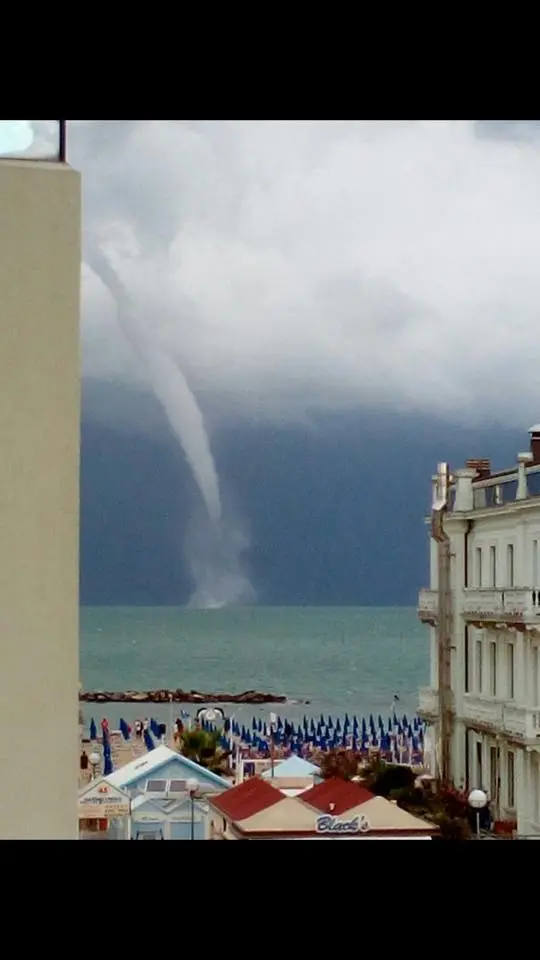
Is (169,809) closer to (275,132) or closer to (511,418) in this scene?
(511,418)

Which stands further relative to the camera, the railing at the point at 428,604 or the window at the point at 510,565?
the railing at the point at 428,604

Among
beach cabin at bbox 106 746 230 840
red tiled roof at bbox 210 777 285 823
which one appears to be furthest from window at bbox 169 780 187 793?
red tiled roof at bbox 210 777 285 823

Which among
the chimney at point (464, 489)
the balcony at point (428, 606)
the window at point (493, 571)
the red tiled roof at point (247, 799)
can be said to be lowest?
the red tiled roof at point (247, 799)

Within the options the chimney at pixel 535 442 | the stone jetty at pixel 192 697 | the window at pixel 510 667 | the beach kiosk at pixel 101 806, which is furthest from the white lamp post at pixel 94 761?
the chimney at pixel 535 442

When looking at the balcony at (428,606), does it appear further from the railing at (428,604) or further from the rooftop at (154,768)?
the rooftop at (154,768)

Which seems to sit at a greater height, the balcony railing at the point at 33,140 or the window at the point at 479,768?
the balcony railing at the point at 33,140

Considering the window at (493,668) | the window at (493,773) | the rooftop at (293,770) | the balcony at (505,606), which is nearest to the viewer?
the balcony at (505,606)
